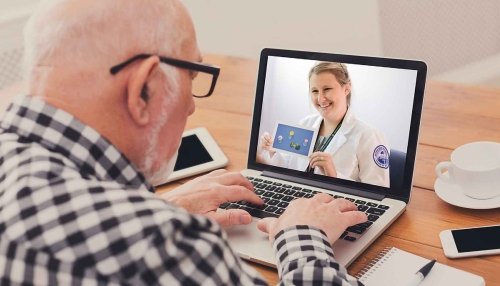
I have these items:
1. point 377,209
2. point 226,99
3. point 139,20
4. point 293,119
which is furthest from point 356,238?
point 226,99

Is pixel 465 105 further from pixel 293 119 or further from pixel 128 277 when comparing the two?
pixel 128 277

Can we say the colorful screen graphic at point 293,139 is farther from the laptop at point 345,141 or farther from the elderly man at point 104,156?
the elderly man at point 104,156

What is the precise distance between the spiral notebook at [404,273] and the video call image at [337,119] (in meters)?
0.20

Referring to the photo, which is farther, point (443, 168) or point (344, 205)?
point (443, 168)

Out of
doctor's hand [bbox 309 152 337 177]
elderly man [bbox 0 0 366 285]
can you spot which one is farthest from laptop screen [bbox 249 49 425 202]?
elderly man [bbox 0 0 366 285]

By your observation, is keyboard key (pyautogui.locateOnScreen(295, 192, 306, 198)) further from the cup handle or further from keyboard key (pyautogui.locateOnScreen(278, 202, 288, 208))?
the cup handle

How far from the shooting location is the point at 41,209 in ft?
2.29

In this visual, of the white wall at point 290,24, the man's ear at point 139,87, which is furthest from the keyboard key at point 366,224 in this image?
the white wall at point 290,24

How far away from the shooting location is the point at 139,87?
781 mm

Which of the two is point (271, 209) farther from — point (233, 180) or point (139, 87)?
point (139, 87)

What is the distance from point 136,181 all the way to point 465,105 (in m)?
0.94

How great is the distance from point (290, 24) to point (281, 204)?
181cm

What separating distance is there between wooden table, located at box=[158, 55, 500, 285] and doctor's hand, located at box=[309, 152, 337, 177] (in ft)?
0.51

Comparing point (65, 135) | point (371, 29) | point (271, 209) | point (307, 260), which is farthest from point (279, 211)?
point (371, 29)
